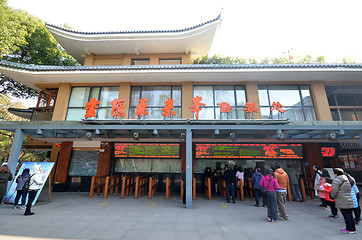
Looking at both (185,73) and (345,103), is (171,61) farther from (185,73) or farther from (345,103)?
(345,103)

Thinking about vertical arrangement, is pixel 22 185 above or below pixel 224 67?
below

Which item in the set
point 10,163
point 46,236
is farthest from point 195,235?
point 10,163

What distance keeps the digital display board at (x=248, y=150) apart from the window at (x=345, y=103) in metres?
3.95

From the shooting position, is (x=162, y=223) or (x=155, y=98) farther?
(x=155, y=98)

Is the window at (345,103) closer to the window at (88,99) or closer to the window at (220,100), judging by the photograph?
the window at (220,100)

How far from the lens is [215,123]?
7301mm

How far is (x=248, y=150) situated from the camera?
960 cm

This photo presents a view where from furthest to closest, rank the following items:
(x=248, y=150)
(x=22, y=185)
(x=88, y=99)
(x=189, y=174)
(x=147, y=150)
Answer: (x=88, y=99) < (x=147, y=150) < (x=248, y=150) < (x=189, y=174) < (x=22, y=185)

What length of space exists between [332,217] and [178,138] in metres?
7.08

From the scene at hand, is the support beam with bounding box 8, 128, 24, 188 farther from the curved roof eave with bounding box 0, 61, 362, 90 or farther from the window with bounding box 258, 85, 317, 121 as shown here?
the window with bounding box 258, 85, 317, 121

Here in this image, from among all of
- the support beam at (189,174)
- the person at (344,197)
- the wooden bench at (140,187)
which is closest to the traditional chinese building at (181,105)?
the wooden bench at (140,187)

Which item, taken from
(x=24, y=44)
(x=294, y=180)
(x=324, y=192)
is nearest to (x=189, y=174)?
(x=324, y=192)

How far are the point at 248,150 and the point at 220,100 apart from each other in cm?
343

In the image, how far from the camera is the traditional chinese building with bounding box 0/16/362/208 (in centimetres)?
935
